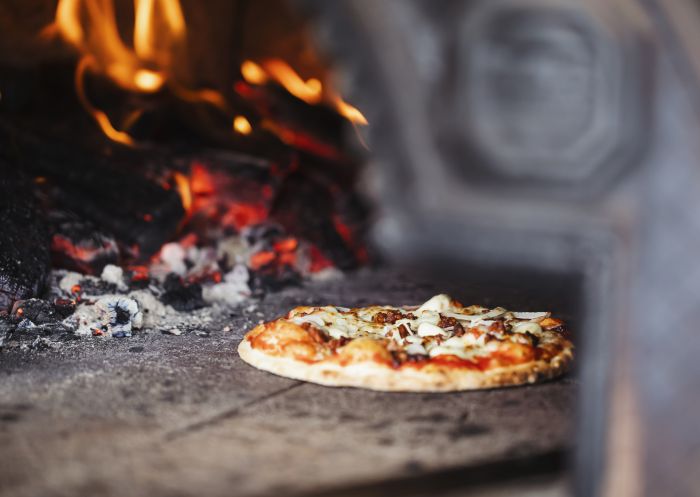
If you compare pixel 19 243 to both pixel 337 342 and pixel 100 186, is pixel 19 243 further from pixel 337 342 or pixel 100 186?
pixel 337 342

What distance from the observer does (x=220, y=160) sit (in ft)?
19.4

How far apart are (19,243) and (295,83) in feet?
13.8

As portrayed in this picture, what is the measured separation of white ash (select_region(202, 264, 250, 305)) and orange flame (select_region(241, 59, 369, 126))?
2.55m

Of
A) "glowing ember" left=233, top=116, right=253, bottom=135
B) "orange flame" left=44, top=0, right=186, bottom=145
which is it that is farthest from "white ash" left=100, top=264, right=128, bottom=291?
"glowing ember" left=233, top=116, right=253, bottom=135

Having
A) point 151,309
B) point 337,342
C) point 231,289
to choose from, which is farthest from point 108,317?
point 337,342

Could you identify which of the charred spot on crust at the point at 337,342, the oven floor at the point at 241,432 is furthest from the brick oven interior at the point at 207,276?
the charred spot on crust at the point at 337,342

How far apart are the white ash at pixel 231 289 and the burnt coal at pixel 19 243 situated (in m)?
1.02

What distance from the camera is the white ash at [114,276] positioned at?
4812 mm

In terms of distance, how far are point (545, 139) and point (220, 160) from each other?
4.25m

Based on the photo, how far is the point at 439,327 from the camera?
11.7 ft

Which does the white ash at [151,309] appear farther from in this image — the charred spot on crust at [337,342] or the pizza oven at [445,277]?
the charred spot on crust at [337,342]

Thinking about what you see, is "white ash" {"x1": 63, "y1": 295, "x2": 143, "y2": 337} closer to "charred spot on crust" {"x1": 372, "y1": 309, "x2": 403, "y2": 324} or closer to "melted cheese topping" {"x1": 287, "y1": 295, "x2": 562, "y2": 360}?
"melted cheese topping" {"x1": 287, "y1": 295, "x2": 562, "y2": 360}

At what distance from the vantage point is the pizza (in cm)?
309

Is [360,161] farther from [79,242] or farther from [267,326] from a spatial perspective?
[267,326]
